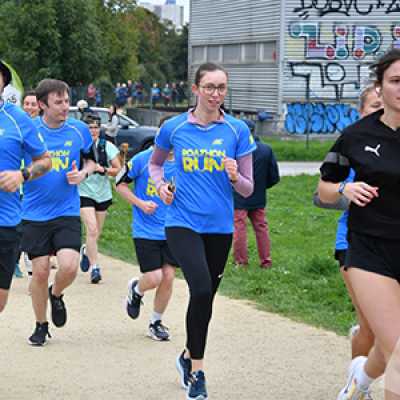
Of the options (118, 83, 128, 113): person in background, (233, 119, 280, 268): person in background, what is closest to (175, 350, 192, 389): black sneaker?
(233, 119, 280, 268): person in background

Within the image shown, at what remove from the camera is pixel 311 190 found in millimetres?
17875

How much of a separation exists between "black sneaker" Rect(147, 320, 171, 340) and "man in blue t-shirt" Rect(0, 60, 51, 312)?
1.94 m

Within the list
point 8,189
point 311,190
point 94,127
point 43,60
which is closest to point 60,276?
point 8,189

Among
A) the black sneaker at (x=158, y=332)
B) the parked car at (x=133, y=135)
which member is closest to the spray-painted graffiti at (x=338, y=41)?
the parked car at (x=133, y=135)

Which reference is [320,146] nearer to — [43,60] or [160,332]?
[43,60]

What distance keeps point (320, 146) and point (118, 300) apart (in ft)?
67.3

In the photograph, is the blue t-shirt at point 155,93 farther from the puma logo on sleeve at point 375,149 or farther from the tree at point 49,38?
the puma logo on sleeve at point 375,149

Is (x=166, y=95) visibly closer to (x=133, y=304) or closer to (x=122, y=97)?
(x=122, y=97)

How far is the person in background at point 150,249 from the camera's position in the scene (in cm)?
659

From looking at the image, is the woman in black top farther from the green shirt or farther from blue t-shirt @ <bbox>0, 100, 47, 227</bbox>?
the green shirt

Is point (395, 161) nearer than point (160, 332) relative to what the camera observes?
Yes

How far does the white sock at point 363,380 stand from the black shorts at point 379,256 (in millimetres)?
870

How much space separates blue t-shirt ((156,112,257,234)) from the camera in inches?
197

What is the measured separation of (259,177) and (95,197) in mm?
2334
